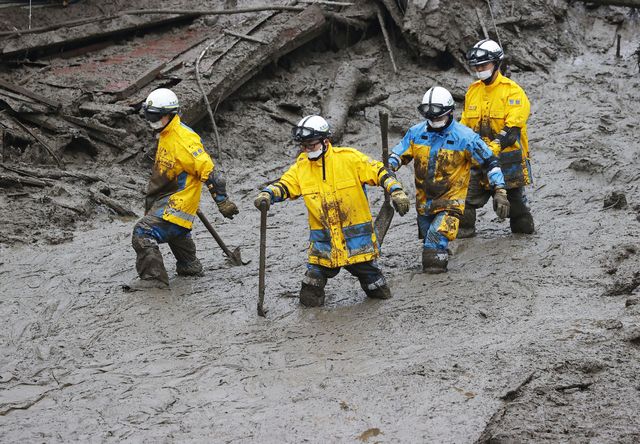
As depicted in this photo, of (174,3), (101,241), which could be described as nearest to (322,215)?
(101,241)

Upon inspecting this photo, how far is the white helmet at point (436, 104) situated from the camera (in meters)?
7.82

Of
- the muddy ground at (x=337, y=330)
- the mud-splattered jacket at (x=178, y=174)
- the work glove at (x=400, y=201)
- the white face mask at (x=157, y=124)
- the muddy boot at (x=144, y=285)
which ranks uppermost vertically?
the white face mask at (x=157, y=124)

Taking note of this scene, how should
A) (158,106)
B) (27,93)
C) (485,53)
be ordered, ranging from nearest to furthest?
(158,106), (485,53), (27,93)

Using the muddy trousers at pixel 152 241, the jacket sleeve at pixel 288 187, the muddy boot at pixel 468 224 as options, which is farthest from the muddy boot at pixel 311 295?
the muddy boot at pixel 468 224

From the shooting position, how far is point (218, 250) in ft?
30.1

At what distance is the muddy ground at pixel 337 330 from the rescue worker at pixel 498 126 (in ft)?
0.91

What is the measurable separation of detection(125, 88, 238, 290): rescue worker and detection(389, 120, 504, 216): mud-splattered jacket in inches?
62.3

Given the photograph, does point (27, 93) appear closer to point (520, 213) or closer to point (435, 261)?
point (435, 261)

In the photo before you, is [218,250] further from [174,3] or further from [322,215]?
[174,3]

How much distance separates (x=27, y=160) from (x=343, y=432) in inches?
249

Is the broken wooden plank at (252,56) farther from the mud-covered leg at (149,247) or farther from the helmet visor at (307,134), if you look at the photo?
the helmet visor at (307,134)

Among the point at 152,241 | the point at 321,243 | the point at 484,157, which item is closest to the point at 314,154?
the point at 321,243

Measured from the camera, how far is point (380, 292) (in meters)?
7.61

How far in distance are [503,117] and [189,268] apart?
3.26 metres
